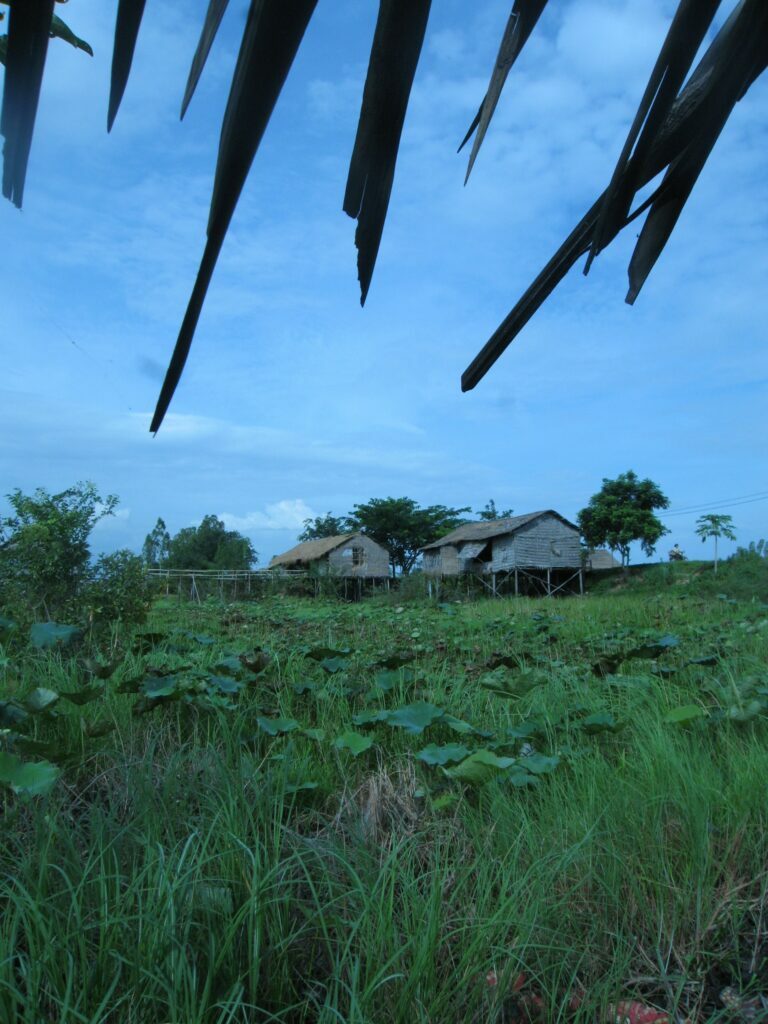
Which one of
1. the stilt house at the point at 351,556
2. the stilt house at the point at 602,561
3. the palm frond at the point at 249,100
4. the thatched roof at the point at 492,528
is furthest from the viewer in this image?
the stilt house at the point at 351,556

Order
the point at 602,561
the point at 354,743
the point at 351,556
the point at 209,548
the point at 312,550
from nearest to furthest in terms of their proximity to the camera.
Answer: the point at 354,743, the point at 602,561, the point at 351,556, the point at 312,550, the point at 209,548

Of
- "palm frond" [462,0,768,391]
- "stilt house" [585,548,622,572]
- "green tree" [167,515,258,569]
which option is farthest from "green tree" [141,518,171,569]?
"palm frond" [462,0,768,391]

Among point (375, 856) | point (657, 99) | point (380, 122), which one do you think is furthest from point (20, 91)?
point (375, 856)

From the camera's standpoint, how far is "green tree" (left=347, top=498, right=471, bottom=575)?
44.7 m

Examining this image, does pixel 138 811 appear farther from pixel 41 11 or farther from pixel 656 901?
pixel 41 11

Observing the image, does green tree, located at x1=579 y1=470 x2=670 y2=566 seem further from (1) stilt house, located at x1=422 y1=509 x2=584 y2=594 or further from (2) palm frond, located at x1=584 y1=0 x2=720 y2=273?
Answer: (2) palm frond, located at x1=584 y1=0 x2=720 y2=273

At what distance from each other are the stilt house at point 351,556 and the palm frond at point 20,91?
3303 centimetres

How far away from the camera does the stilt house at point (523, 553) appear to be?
2919cm

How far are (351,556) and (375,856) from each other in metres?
34.0

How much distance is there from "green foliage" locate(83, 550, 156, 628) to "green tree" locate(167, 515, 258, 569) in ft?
98.6

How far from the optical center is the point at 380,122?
609mm

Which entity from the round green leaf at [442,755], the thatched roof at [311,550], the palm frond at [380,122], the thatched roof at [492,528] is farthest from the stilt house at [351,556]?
the palm frond at [380,122]

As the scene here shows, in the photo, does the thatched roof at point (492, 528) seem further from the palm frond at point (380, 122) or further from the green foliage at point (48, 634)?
the palm frond at point (380, 122)

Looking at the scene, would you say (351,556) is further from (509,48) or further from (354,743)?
(509,48)
